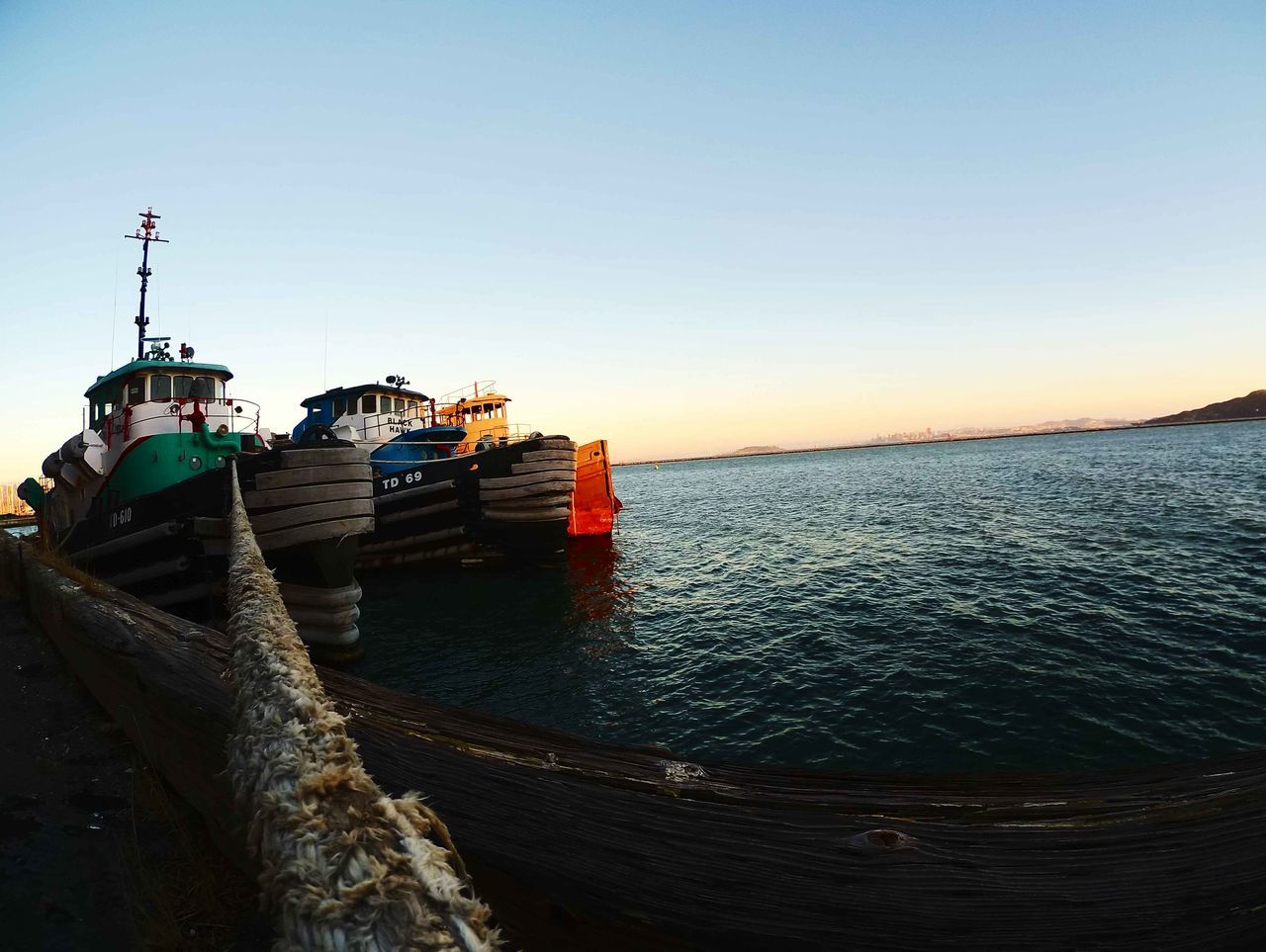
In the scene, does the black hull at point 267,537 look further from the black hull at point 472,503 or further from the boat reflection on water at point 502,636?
the black hull at point 472,503

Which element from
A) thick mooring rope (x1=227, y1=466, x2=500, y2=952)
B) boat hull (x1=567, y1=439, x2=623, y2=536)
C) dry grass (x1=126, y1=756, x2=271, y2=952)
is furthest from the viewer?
boat hull (x1=567, y1=439, x2=623, y2=536)

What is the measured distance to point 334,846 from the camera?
A: 3.50 feet

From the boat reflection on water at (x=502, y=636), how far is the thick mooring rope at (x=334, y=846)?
6.59 meters

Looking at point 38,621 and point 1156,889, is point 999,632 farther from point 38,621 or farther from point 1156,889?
point 38,621

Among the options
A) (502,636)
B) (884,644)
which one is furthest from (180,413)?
(884,644)

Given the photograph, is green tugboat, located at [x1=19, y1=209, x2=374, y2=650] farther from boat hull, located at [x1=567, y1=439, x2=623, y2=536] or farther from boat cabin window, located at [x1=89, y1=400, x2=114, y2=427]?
boat hull, located at [x1=567, y1=439, x2=623, y2=536]

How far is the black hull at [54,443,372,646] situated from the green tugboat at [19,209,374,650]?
0.02 meters

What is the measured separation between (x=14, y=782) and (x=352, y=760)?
166 inches

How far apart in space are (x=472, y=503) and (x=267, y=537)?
866cm

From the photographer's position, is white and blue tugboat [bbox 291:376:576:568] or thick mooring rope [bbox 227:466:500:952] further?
white and blue tugboat [bbox 291:376:576:568]

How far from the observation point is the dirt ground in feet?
7.49

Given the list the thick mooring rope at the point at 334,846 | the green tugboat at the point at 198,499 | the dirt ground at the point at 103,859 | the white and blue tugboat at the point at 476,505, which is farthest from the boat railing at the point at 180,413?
the thick mooring rope at the point at 334,846

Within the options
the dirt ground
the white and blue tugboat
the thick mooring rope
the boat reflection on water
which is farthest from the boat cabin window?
the thick mooring rope

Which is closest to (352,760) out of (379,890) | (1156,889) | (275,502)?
(379,890)
